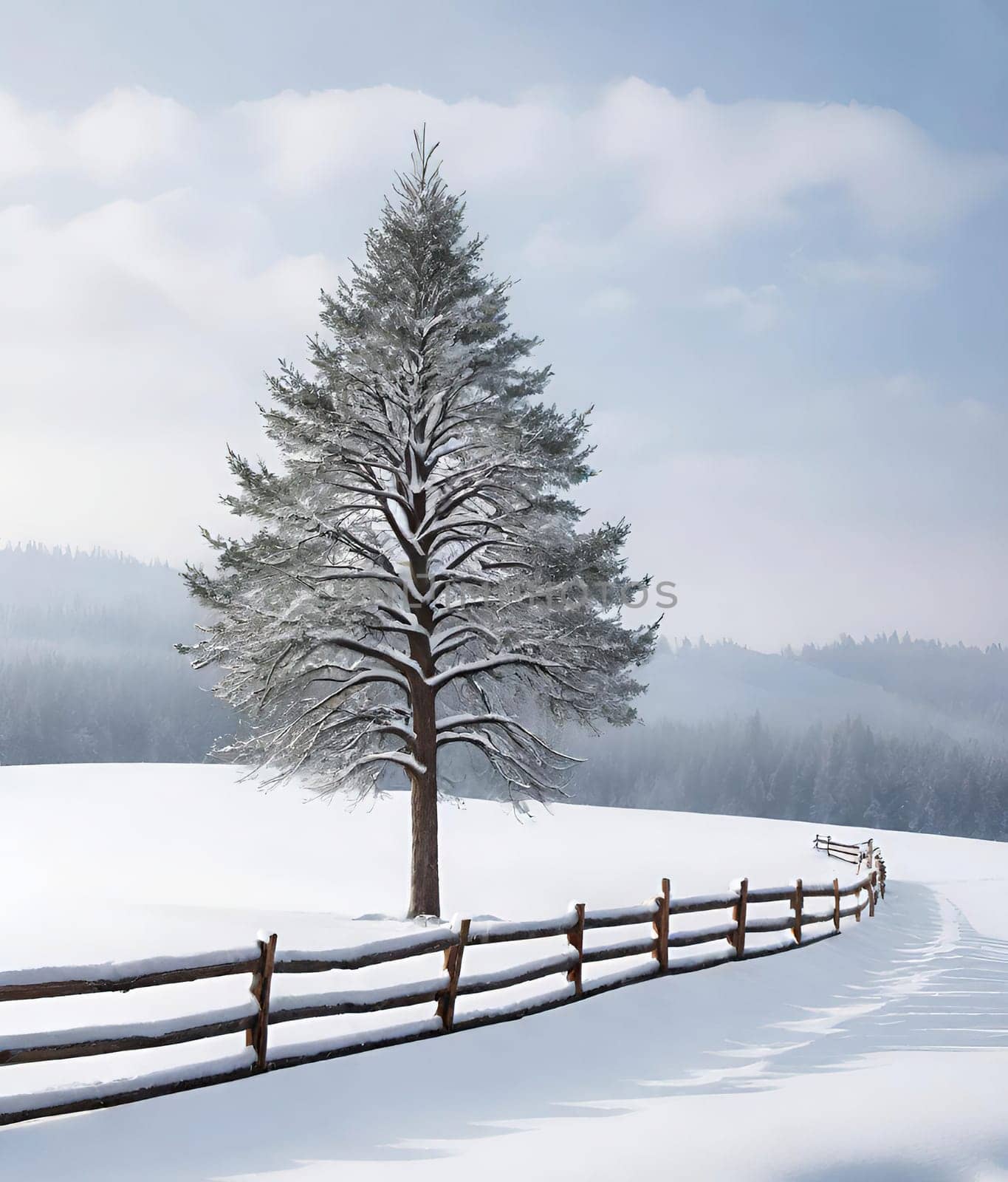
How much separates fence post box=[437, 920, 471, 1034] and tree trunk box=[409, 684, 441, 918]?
7.61 m

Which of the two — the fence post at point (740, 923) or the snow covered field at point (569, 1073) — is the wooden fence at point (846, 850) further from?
the fence post at point (740, 923)

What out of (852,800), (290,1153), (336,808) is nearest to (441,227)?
(290,1153)

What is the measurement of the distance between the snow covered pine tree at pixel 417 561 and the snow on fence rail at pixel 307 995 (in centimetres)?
571

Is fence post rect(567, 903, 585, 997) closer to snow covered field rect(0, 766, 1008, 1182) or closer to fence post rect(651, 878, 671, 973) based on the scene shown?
snow covered field rect(0, 766, 1008, 1182)

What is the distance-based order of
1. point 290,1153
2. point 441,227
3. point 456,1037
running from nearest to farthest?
point 290,1153 → point 456,1037 → point 441,227

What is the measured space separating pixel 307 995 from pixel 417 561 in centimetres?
1077

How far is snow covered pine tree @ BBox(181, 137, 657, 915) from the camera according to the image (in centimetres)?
1602

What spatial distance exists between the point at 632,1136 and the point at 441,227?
643 inches

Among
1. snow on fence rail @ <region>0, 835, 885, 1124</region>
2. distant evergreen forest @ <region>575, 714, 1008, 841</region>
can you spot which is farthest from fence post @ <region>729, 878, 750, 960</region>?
distant evergreen forest @ <region>575, 714, 1008, 841</region>

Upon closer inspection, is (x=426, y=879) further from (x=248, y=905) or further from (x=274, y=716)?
(x=248, y=905)

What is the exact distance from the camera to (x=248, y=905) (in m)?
20.7

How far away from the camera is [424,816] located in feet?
54.9

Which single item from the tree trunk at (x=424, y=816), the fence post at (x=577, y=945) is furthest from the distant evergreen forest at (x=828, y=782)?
the fence post at (x=577, y=945)

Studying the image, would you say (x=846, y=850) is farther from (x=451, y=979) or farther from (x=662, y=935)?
(x=451, y=979)
